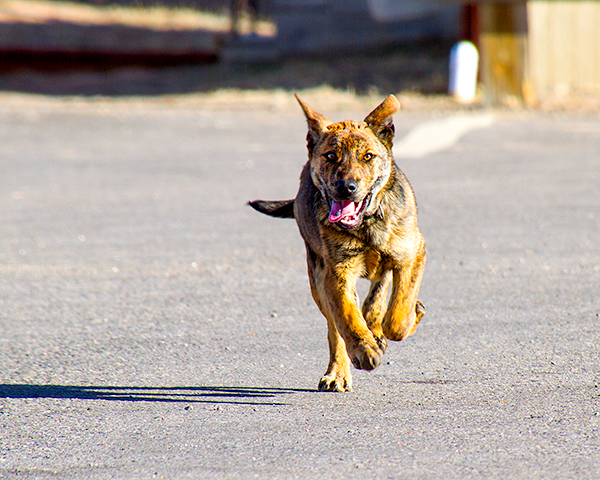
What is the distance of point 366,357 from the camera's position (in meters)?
4.07

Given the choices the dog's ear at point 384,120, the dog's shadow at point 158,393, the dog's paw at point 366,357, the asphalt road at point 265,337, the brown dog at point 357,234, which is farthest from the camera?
the dog's shadow at point 158,393

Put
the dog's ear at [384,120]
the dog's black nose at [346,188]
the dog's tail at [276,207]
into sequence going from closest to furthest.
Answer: the dog's black nose at [346,188] → the dog's ear at [384,120] → the dog's tail at [276,207]

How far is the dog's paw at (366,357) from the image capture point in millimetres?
4059

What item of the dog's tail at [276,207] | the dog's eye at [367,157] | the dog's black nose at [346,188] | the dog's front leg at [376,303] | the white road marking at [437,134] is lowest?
the white road marking at [437,134]

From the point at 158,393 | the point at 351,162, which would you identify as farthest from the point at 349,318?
the point at 158,393

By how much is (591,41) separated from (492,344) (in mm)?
13708

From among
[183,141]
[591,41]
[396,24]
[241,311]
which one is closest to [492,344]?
[241,311]

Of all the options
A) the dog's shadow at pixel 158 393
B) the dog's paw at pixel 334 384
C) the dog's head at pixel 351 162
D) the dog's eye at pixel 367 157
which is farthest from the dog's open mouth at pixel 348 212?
the dog's shadow at pixel 158 393

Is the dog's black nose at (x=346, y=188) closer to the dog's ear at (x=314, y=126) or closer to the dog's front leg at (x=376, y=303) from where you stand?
the dog's ear at (x=314, y=126)

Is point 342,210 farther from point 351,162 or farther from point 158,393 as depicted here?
point 158,393

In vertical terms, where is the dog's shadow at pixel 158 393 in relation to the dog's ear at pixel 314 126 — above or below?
below

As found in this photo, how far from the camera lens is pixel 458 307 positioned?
20.3ft

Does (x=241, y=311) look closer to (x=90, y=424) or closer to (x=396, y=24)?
(x=90, y=424)

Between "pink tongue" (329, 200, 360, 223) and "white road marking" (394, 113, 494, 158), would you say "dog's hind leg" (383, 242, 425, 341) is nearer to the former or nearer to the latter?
"pink tongue" (329, 200, 360, 223)
